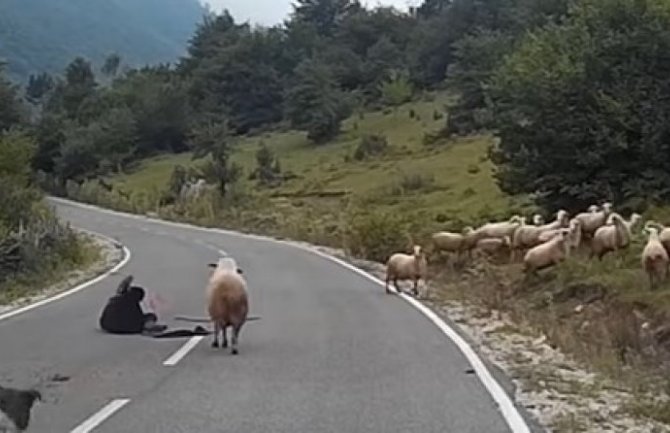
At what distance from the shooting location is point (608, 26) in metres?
35.1

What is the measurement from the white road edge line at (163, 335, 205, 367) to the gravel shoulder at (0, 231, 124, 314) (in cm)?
585

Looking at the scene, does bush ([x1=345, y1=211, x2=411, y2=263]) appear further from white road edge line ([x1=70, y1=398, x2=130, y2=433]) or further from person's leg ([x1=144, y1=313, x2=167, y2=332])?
white road edge line ([x1=70, y1=398, x2=130, y2=433])

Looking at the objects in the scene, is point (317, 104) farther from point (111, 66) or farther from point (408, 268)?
point (111, 66)

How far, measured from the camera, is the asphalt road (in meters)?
10.3

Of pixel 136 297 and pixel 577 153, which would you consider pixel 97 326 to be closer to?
pixel 136 297

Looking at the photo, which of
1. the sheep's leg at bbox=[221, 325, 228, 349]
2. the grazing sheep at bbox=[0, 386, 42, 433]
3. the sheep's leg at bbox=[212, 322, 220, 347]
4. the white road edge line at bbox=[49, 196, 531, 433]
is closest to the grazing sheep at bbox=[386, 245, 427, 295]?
the white road edge line at bbox=[49, 196, 531, 433]

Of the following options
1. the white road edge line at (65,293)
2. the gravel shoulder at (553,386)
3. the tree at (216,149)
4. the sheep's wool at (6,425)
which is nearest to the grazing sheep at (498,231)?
the white road edge line at (65,293)

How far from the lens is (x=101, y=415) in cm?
1052

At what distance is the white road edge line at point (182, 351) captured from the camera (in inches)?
550

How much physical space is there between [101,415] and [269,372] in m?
2.92

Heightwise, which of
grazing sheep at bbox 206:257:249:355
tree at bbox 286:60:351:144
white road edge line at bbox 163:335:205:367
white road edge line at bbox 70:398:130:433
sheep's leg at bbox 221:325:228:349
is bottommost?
white road edge line at bbox 70:398:130:433

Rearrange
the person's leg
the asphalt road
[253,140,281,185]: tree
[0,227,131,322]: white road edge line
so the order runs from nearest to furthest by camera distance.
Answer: the asphalt road < the person's leg < [0,227,131,322]: white road edge line < [253,140,281,185]: tree

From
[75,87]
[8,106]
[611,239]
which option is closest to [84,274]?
[611,239]

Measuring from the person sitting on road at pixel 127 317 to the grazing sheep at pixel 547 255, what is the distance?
909cm
